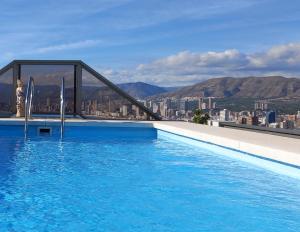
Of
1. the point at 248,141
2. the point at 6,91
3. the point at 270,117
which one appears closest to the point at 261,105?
the point at 270,117

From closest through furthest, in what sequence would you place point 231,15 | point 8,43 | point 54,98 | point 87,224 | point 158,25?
1. point 87,224
2. point 54,98
3. point 8,43
4. point 231,15
5. point 158,25

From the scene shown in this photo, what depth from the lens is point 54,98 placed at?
14180 millimetres

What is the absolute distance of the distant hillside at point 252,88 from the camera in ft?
42.4

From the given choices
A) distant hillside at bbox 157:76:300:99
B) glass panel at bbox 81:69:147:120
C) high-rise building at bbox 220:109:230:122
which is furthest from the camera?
glass panel at bbox 81:69:147:120

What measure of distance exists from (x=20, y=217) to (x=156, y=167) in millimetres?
3333

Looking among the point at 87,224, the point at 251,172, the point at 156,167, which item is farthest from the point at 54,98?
the point at 87,224

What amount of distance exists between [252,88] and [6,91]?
15.1 m

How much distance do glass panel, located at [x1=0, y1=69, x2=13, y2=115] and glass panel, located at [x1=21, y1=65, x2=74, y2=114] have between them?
17.1 inches

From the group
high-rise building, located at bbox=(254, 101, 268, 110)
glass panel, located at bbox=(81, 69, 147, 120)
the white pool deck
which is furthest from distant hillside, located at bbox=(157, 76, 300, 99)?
glass panel, located at bbox=(81, 69, 147, 120)

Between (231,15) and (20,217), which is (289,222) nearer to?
(20,217)

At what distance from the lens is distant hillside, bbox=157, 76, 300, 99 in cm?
1291

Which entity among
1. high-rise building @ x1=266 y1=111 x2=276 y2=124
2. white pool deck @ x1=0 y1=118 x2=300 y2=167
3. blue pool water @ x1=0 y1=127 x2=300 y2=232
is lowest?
blue pool water @ x1=0 y1=127 x2=300 y2=232

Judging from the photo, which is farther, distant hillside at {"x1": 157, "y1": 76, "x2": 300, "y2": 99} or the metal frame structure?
the metal frame structure

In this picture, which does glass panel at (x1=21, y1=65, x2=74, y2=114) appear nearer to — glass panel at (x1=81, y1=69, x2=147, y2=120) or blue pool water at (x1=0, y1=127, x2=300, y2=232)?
glass panel at (x1=81, y1=69, x2=147, y2=120)
